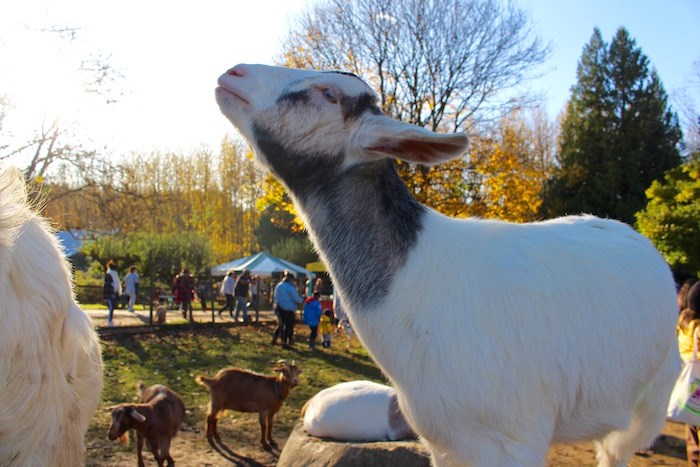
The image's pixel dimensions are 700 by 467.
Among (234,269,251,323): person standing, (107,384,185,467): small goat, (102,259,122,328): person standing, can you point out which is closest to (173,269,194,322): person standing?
(234,269,251,323): person standing

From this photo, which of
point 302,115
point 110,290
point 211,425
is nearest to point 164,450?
point 211,425

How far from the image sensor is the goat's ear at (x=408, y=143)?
2.03m

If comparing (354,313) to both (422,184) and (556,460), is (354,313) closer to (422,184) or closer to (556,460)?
(556,460)

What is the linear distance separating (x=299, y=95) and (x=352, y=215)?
527 mm

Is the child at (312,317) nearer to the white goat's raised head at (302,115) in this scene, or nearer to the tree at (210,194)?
the white goat's raised head at (302,115)

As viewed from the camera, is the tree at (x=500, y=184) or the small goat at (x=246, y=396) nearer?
the small goat at (x=246, y=396)

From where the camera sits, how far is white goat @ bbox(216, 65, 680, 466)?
6.66ft

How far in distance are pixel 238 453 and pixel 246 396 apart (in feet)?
2.83

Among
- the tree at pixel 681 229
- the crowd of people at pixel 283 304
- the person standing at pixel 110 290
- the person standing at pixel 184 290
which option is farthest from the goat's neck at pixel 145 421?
the person standing at pixel 184 290

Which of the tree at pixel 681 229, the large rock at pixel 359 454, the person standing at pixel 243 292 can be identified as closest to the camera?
the large rock at pixel 359 454

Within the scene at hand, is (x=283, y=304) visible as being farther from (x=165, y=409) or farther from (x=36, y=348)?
(x=36, y=348)

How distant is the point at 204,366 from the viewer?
13.5 m

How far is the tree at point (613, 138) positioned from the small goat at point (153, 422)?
3083 centimetres

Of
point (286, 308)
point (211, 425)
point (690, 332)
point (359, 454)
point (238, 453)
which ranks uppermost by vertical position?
point (690, 332)
